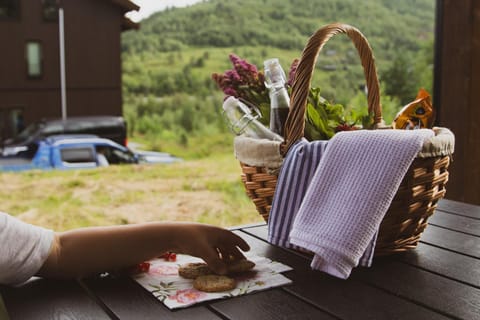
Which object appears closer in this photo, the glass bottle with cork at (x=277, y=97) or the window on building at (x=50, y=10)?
the glass bottle with cork at (x=277, y=97)

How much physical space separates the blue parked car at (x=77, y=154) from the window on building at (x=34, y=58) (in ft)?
1.21

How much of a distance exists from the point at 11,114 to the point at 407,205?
9.13 ft

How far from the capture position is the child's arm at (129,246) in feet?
2.74

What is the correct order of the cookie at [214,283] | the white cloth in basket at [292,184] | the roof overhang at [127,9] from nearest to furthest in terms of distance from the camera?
the cookie at [214,283] → the white cloth in basket at [292,184] → the roof overhang at [127,9]

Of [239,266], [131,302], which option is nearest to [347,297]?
[239,266]

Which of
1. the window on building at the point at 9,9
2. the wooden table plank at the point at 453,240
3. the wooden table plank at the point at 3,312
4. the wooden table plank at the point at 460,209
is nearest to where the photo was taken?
the wooden table plank at the point at 3,312

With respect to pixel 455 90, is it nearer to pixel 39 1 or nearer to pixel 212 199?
pixel 212 199

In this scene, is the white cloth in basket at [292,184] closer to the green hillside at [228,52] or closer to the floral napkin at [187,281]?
the floral napkin at [187,281]

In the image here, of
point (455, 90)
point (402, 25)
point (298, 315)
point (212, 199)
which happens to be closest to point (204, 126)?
point (212, 199)

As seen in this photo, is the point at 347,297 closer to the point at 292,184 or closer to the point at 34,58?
the point at 292,184

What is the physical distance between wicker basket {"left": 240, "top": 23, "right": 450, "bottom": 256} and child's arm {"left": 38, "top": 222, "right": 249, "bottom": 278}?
150mm

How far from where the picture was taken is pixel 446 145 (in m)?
0.93

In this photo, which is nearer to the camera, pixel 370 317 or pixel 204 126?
pixel 370 317

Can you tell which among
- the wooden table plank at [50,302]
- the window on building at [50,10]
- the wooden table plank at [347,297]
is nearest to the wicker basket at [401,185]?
the wooden table plank at [347,297]
